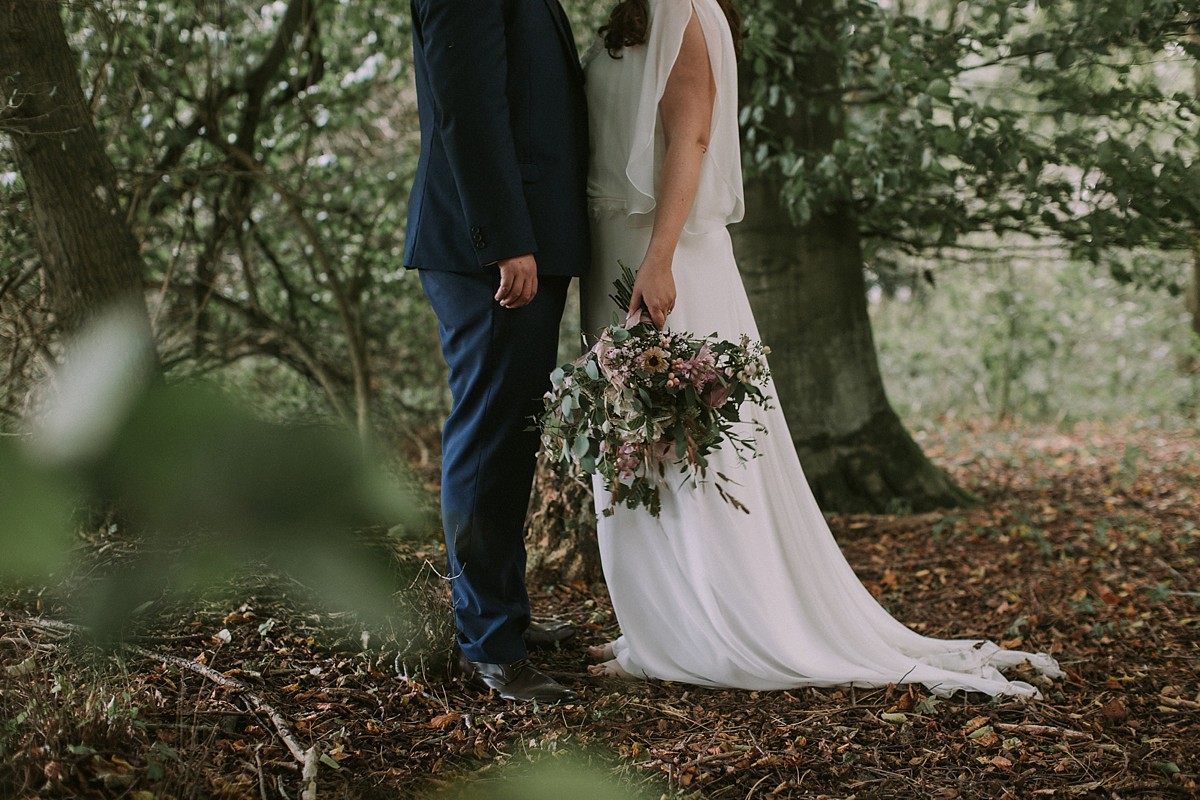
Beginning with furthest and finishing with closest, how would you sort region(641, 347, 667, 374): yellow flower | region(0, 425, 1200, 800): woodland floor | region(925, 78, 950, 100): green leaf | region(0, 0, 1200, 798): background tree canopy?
1. region(925, 78, 950, 100): green leaf
2. region(641, 347, 667, 374): yellow flower
3. region(0, 425, 1200, 800): woodland floor
4. region(0, 0, 1200, 798): background tree canopy

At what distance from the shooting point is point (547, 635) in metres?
2.65

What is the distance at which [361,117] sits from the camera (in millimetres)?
4906

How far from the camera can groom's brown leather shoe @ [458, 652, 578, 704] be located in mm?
2234

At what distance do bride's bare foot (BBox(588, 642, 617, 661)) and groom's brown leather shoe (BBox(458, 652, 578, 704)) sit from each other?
256mm

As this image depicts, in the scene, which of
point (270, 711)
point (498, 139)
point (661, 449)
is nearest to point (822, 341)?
point (661, 449)

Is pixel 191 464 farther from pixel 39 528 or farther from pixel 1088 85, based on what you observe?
pixel 1088 85

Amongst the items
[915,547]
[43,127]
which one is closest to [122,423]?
[43,127]

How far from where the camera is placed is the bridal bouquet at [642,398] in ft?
6.68

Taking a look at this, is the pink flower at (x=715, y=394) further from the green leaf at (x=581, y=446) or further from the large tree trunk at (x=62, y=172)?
the large tree trunk at (x=62, y=172)

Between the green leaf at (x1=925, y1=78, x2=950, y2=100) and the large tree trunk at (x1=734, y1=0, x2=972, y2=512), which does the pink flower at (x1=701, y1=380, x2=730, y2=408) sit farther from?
the large tree trunk at (x1=734, y1=0, x2=972, y2=512)

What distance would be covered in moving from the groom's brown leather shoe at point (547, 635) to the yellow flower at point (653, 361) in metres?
0.96

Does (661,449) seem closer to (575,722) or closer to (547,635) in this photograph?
(575,722)

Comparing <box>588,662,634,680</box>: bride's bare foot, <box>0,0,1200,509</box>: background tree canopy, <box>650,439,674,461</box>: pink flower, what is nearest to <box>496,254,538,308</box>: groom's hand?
<box>650,439,674,461</box>: pink flower

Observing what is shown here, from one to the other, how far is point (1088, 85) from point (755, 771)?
10.0 feet
